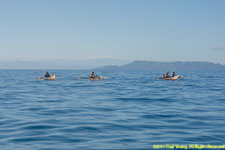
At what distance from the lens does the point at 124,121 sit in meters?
13.0

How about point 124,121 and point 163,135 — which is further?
point 124,121

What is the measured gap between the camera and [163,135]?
1023cm

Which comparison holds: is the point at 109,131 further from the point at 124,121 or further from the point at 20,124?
the point at 20,124

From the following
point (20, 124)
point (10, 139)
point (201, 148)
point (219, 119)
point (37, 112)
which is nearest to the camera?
point (201, 148)

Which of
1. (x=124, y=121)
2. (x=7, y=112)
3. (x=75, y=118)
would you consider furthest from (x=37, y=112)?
(x=124, y=121)

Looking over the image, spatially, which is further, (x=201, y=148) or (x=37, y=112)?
(x=37, y=112)

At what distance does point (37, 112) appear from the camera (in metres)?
15.7

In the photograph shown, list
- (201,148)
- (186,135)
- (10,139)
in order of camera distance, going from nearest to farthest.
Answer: (201,148) < (10,139) < (186,135)

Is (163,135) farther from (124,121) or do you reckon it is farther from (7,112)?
(7,112)

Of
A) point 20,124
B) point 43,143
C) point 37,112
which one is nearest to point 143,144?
point 43,143

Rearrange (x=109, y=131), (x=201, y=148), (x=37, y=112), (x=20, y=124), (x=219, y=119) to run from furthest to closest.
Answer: (x=37, y=112) < (x=219, y=119) < (x=20, y=124) < (x=109, y=131) < (x=201, y=148)

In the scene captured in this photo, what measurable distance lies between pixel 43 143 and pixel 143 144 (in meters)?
3.43

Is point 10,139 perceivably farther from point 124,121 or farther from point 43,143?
point 124,121

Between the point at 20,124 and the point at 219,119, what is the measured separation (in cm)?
983
